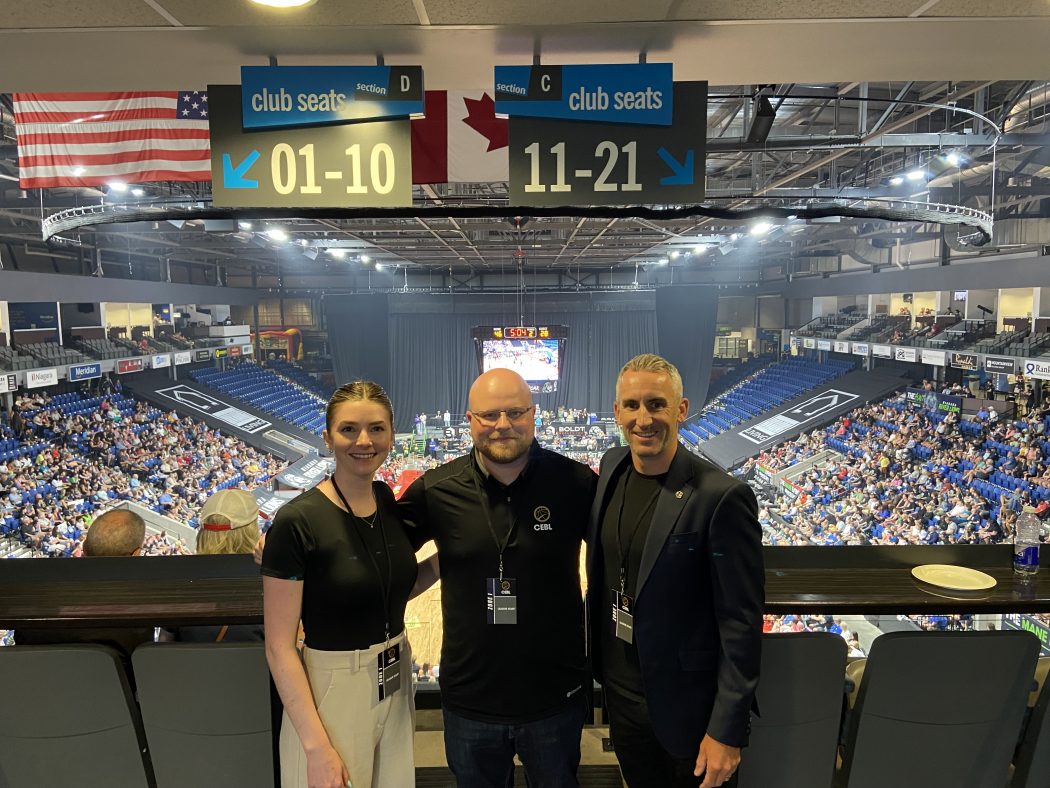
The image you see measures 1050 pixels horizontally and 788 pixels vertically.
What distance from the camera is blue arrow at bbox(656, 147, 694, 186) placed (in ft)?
8.92

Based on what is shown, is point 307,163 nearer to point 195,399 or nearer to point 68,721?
point 68,721

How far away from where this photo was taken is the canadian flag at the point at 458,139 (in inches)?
139

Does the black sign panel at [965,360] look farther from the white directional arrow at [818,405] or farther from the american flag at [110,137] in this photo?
the american flag at [110,137]

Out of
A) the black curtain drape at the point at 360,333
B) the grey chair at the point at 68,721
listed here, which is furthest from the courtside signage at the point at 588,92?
the black curtain drape at the point at 360,333

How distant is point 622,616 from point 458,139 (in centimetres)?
381

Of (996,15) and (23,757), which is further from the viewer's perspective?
(996,15)

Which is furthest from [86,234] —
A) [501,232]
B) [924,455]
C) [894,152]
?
[924,455]

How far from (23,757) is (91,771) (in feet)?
0.50

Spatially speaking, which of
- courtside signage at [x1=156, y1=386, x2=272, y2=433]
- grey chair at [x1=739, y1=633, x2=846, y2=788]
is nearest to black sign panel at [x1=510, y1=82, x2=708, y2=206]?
grey chair at [x1=739, y1=633, x2=846, y2=788]

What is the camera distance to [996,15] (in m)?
2.30

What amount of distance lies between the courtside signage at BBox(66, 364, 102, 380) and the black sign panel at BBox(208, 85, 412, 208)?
15392mm

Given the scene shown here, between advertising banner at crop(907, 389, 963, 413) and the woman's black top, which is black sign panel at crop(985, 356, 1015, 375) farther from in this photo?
the woman's black top

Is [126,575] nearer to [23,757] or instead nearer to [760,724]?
[23,757]

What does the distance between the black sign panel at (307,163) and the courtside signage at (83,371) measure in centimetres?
1539
